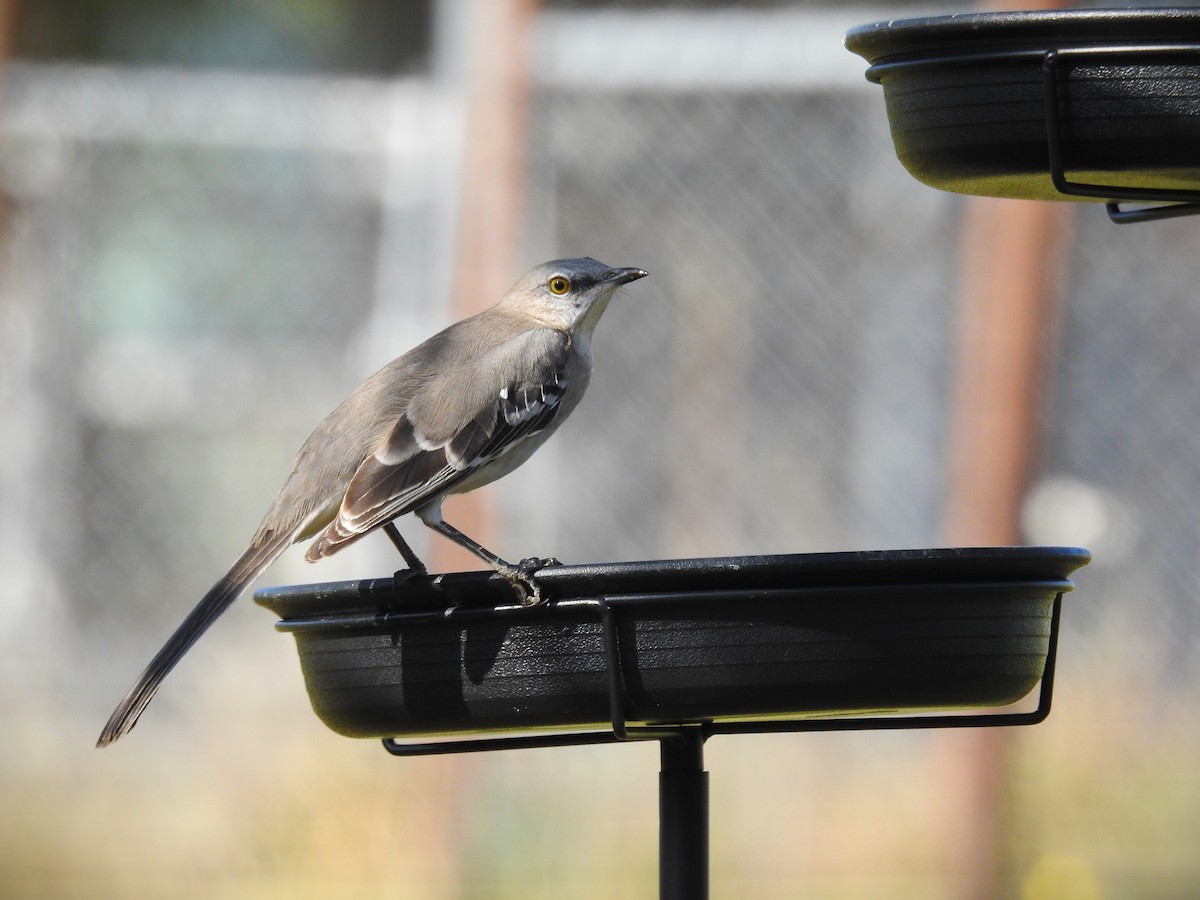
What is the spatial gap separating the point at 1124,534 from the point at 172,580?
4.30 m

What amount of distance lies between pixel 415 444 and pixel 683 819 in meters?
1.16

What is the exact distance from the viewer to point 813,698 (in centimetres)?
218

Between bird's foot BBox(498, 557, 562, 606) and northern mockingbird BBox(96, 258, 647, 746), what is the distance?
2.70 ft

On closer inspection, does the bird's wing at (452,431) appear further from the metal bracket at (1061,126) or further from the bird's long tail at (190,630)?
the metal bracket at (1061,126)

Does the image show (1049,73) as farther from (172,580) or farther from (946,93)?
(172,580)

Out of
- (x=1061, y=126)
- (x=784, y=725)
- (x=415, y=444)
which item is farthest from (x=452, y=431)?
(x=1061, y=126)

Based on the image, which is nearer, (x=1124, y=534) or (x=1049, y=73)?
(x=1049, y=73)

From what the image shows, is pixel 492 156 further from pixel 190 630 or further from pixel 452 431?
pixel 190 630

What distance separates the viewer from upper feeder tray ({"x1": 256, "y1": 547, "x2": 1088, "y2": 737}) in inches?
84.2

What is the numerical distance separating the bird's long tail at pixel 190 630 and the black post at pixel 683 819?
1.06 m

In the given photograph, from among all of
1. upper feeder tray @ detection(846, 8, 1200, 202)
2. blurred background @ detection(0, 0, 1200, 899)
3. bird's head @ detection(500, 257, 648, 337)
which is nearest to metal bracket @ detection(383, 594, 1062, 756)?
upper feeder tray @ detection(846, 8, 1200, 202)

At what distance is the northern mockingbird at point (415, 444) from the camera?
10.6 ft

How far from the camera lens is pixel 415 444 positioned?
11.1ft

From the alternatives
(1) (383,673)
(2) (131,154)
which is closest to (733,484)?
(2) (131,154)
